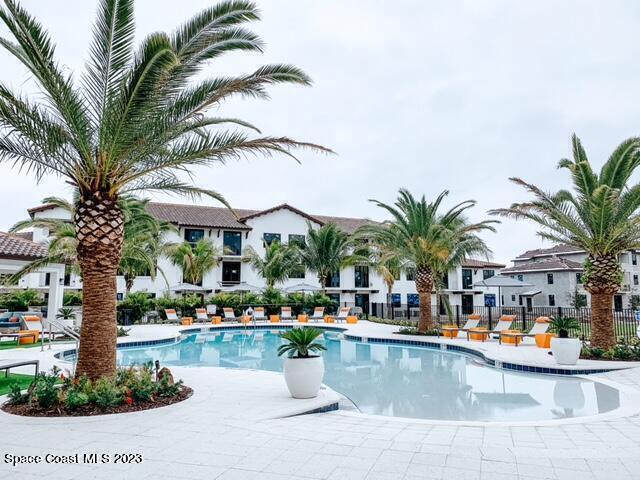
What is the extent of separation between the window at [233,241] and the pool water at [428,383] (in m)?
20.7

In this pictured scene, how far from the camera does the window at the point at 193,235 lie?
3838 centimetres

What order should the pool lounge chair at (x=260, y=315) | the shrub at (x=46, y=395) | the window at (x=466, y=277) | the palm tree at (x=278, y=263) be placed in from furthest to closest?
the window at (x=466, y=277), the palm tree at (x=278, y=263), the pool lounge chair at (x=260, y=315), the shrub at (x=46, y=395)

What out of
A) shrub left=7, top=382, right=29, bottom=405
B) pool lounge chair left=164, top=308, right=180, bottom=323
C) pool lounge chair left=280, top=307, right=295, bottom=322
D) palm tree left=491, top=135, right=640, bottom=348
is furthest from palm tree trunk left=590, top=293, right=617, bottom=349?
pool lounge chair left=164, top=308, right=180, bottom=323

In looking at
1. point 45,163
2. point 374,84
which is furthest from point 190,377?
point 374,84

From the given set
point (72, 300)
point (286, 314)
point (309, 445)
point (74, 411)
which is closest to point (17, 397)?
point (74, 411)

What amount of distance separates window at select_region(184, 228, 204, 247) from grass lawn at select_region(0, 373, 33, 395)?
28.0m

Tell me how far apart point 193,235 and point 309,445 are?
115 ft

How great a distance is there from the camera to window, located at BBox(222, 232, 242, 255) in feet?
131

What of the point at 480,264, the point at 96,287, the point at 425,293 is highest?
the point at 480,264

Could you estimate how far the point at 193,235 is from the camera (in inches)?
1522

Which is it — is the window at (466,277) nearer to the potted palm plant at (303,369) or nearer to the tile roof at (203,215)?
the tile roof at (203,215)

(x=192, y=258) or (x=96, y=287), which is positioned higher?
(x=192, y=258)

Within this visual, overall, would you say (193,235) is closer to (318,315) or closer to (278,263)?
(278,263)

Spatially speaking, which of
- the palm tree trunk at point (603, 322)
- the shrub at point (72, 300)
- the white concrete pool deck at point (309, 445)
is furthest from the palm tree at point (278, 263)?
the white concrete pool deck at point (309, 445)
